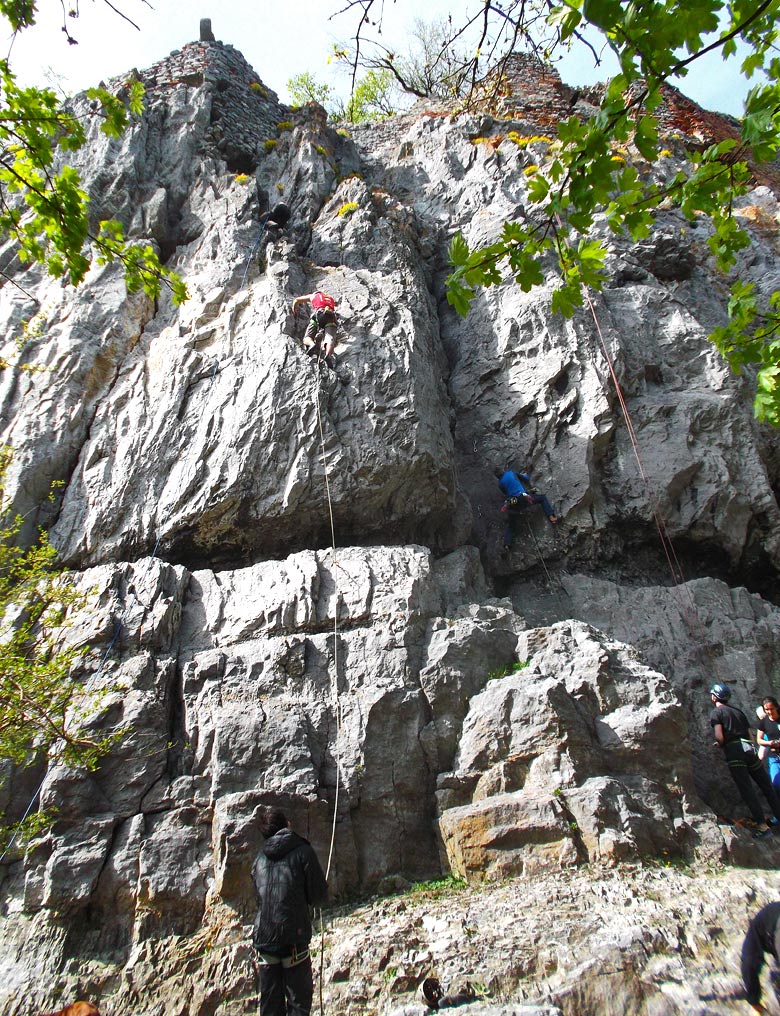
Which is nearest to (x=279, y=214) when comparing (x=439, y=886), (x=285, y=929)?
(x=439, y=886)

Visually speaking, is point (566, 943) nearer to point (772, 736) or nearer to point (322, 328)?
point (772, 736)

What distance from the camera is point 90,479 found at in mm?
10180

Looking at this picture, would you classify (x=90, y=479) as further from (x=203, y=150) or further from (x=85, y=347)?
(x=203, y=150)

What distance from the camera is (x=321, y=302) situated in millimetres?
11336

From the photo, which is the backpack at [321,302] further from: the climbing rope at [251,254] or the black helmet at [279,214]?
the black helmet at [279,214]

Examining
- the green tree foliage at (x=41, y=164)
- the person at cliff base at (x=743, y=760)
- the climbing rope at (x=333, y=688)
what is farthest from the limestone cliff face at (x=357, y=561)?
the green tree foliage at (x=41, y=164)

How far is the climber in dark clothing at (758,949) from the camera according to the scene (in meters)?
3.87

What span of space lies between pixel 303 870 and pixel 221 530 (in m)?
5.65

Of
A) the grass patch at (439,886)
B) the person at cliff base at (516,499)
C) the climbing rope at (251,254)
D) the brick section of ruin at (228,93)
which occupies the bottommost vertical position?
the grass patch at (439,886)

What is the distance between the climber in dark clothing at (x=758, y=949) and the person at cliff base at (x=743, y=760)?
3.91 metres

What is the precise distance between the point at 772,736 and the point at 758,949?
407 cm

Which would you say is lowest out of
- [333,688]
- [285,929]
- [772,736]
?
[285,929]

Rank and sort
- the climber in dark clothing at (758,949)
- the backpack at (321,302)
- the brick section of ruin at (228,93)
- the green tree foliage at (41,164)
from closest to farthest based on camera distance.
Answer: the climber in dark clothing at (758,949) → the green tree foliage at (41,164) → the backpack at (321,302) → the brick section of ruin at (228,93)

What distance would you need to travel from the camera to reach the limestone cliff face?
6730mm
